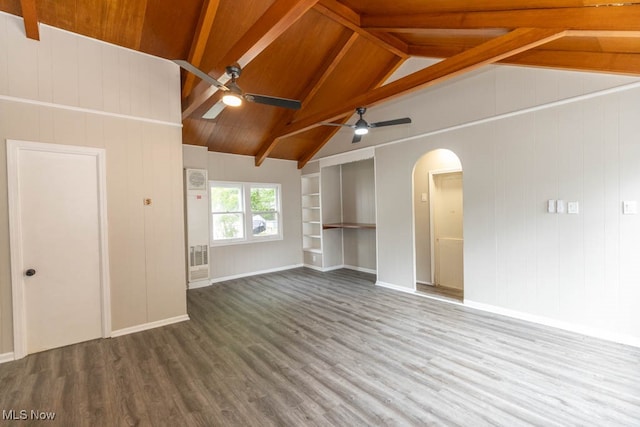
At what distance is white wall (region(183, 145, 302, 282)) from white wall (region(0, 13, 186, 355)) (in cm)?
196

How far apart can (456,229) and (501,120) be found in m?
2.08

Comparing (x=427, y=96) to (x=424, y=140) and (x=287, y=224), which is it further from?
(x=287, y=224)

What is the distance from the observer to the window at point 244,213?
20.9 feet

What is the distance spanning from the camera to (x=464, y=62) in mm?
3055

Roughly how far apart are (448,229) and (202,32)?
16.2ft

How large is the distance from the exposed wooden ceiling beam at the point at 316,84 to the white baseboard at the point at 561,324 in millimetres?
4301

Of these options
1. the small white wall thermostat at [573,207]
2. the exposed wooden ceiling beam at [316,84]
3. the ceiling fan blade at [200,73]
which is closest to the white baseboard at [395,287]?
the small white wall thermostat at [573,207]

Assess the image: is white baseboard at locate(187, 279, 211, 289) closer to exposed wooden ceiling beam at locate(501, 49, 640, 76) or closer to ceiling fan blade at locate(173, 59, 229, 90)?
ceiling fan blade at locate(173, 59, 229, 90)

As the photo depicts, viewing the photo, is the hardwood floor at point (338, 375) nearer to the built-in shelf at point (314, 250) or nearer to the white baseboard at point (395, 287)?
the white baseboard at point (395, 287)

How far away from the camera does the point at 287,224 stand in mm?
7379

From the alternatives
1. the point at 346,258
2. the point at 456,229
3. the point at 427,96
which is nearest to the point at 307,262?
the point at 346,258

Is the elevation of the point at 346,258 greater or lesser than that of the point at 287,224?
lesser

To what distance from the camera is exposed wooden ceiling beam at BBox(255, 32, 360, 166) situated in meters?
4.35

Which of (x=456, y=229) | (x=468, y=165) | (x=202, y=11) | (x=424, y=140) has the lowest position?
(x=456, y=229)
